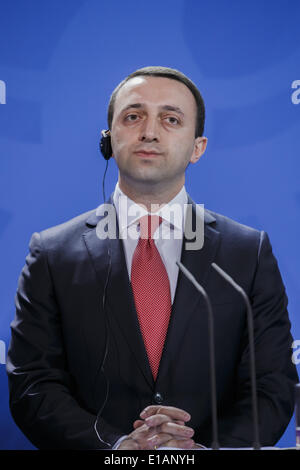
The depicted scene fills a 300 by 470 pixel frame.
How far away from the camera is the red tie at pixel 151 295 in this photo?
227 cm

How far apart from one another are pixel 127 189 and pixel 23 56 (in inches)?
28.2

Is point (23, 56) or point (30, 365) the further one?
point (23, 56)

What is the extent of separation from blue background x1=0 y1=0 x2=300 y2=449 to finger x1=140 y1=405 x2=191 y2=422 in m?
0.79

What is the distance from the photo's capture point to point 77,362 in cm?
229

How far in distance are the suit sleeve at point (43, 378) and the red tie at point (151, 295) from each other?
10.8 inches

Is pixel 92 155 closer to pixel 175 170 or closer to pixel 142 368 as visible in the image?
pixel 175 170

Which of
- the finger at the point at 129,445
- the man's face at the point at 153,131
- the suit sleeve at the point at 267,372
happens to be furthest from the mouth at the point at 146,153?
the finger at the point at 129,445

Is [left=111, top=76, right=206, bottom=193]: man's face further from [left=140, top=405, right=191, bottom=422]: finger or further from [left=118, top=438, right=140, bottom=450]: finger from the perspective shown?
[left=118, top=438, right=140, bottom=450]: finger

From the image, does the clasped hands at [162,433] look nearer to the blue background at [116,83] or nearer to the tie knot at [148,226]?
the tie knot at [148,226]

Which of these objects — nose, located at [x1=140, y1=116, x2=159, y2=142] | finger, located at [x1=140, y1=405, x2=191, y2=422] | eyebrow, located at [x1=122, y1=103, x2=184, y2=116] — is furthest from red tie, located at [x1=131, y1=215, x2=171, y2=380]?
eyebrow, located at [x1=122, y1=103, x2=184, y2=116]

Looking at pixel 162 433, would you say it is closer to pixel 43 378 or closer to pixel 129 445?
pixel 129 445

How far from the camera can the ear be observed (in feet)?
8.36

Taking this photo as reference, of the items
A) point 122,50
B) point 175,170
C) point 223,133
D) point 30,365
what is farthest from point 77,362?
point 122,50

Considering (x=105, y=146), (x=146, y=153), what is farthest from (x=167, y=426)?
(x=105, y=146)
